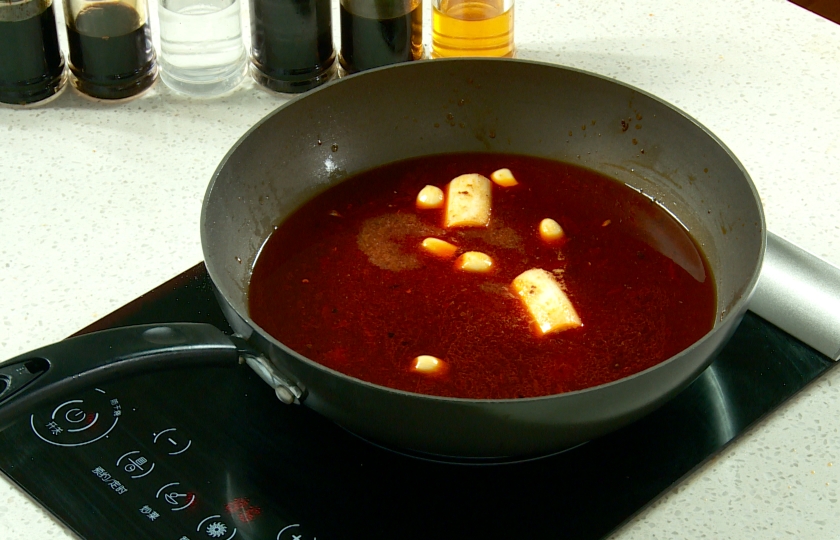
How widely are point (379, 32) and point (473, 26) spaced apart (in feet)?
0.41

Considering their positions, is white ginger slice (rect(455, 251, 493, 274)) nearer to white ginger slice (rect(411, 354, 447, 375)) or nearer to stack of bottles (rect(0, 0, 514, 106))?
white ginger slice (rect(411, 354, 447, 375))

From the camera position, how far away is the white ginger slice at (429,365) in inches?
32.9

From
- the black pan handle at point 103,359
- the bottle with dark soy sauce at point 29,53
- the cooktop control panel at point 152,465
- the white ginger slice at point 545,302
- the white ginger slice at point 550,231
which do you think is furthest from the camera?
the bottle with dark soy sauce at point 29,53

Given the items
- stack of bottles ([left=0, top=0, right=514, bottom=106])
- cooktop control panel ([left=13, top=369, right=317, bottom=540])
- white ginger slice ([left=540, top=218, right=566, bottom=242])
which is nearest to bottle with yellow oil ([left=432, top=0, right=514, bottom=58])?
stack of bottles ([left=0, top=0, right=514, bottom=106])

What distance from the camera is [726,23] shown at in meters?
1.47

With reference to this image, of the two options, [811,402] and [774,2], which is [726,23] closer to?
[774,2]

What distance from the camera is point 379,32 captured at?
1.27 meters

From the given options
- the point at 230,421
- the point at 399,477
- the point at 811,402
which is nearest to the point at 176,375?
the point at 230,421

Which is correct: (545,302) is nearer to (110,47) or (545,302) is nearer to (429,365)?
(429,365)

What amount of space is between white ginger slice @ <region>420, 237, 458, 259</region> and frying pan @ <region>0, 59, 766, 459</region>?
6.2 inches

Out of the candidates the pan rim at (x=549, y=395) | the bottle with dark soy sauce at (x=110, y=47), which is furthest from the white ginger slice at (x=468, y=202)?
the bottle with dark soy sauce at (x=110, y=47)

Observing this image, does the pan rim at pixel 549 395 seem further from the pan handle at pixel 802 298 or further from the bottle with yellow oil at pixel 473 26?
the bottle with yellow oil at pixel 473 26

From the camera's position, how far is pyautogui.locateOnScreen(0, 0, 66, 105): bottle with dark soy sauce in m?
1.19

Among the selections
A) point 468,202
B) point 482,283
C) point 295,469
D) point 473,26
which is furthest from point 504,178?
point 295,469
